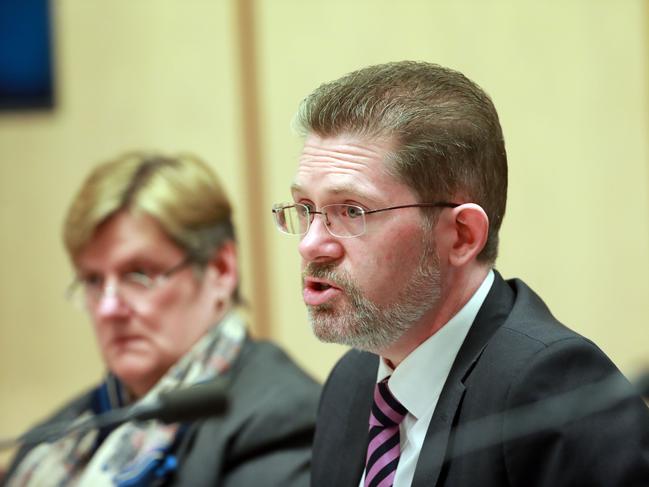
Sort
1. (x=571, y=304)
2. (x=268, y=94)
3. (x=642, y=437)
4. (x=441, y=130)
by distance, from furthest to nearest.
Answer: (x=268, y=94), (x=571, y=304), (x=441, y=130), (x=642, y=437)

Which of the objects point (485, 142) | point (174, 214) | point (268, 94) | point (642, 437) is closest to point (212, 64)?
point (268, 94)

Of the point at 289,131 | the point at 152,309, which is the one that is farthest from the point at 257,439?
the point at 289,131

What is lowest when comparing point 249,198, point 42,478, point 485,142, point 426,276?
point 42,478

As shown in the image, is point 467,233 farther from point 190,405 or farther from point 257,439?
point 257,439

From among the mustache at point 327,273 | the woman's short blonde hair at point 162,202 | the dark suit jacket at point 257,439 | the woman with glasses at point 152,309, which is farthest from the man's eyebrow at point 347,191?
the woman's short blonde hair at point 162,202

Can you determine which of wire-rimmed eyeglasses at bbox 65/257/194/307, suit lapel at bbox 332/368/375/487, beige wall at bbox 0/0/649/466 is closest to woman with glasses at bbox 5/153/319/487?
wire-rimmed eyeglasses at bbox 65/257/194/307

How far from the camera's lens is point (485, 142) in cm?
155

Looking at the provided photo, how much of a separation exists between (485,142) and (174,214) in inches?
45.1

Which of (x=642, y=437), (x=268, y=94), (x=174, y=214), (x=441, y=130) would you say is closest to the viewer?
(x=642, y=437)

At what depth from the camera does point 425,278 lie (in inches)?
60.8

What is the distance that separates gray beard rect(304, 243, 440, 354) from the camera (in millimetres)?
1536

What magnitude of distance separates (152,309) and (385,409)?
1009mm

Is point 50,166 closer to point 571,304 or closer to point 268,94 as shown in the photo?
point 268,94

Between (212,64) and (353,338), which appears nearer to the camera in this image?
(353,338)
